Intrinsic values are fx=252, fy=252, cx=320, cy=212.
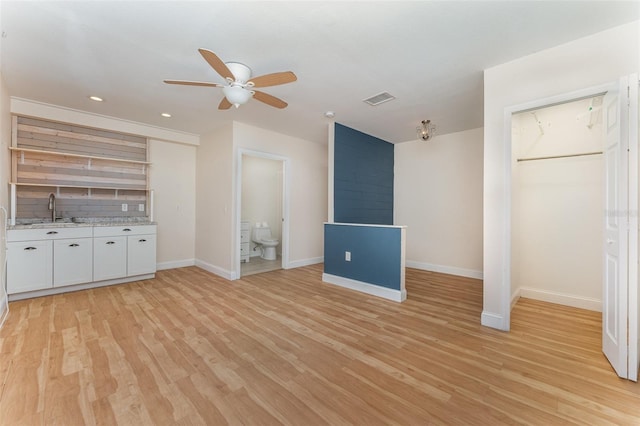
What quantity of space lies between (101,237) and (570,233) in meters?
6.47

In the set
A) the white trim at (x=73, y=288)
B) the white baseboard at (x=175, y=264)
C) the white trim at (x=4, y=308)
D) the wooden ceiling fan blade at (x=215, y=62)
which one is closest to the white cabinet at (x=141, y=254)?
the white trim at (x=73, y=288)

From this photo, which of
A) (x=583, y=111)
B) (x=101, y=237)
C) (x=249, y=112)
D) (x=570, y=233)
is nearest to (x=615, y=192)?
(x=570, y=233)

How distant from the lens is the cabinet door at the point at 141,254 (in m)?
3.99

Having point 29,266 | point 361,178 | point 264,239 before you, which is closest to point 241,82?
point 361,178

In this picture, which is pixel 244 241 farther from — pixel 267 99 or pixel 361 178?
pixel 267 99

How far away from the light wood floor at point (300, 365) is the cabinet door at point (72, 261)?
0.36 metres

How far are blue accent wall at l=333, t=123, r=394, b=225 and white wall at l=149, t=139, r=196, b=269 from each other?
309 cm

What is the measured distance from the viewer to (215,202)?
15.3ft

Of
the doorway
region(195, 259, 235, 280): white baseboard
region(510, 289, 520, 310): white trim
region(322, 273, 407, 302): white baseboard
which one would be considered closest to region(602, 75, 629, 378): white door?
the doorway

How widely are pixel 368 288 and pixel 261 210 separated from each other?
3.64m

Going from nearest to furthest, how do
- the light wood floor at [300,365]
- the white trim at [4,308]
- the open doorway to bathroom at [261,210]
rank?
the light wood floor at [300,365]
the white trim at [4,308]
the open doorway to bathroom at [261,210]

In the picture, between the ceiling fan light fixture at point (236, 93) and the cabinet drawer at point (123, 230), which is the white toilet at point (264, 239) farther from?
the ceiling fan light fixture at point (236, 93)

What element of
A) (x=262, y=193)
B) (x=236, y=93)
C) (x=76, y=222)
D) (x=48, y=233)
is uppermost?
(x=236, y=93)

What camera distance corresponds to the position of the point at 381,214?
5.32 m
